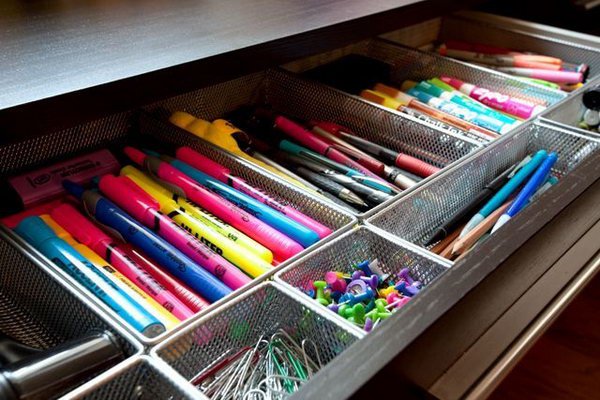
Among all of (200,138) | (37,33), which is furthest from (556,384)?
(37,33)

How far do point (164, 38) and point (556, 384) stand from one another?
1.31 m

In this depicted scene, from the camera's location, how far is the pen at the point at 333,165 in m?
1.00

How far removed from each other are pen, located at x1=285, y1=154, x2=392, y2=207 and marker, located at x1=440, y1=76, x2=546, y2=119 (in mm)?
456

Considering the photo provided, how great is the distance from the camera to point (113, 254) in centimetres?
80

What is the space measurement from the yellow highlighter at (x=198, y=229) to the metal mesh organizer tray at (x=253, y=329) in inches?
2.1

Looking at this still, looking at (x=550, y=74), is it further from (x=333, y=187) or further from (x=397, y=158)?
(x=333, y=187)

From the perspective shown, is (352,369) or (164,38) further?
(164,38)

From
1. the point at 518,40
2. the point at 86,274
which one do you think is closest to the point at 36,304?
the point at 86,274

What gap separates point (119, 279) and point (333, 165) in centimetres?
44

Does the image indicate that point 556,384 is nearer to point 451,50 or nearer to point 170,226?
point 451,50

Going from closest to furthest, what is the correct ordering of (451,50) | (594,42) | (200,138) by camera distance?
(200,138) < (594,42) < (451,50)

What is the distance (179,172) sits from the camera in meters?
0.93

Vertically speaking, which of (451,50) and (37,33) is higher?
(37,33)


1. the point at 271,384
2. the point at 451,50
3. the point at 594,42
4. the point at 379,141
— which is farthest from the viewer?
the point at 451,50
